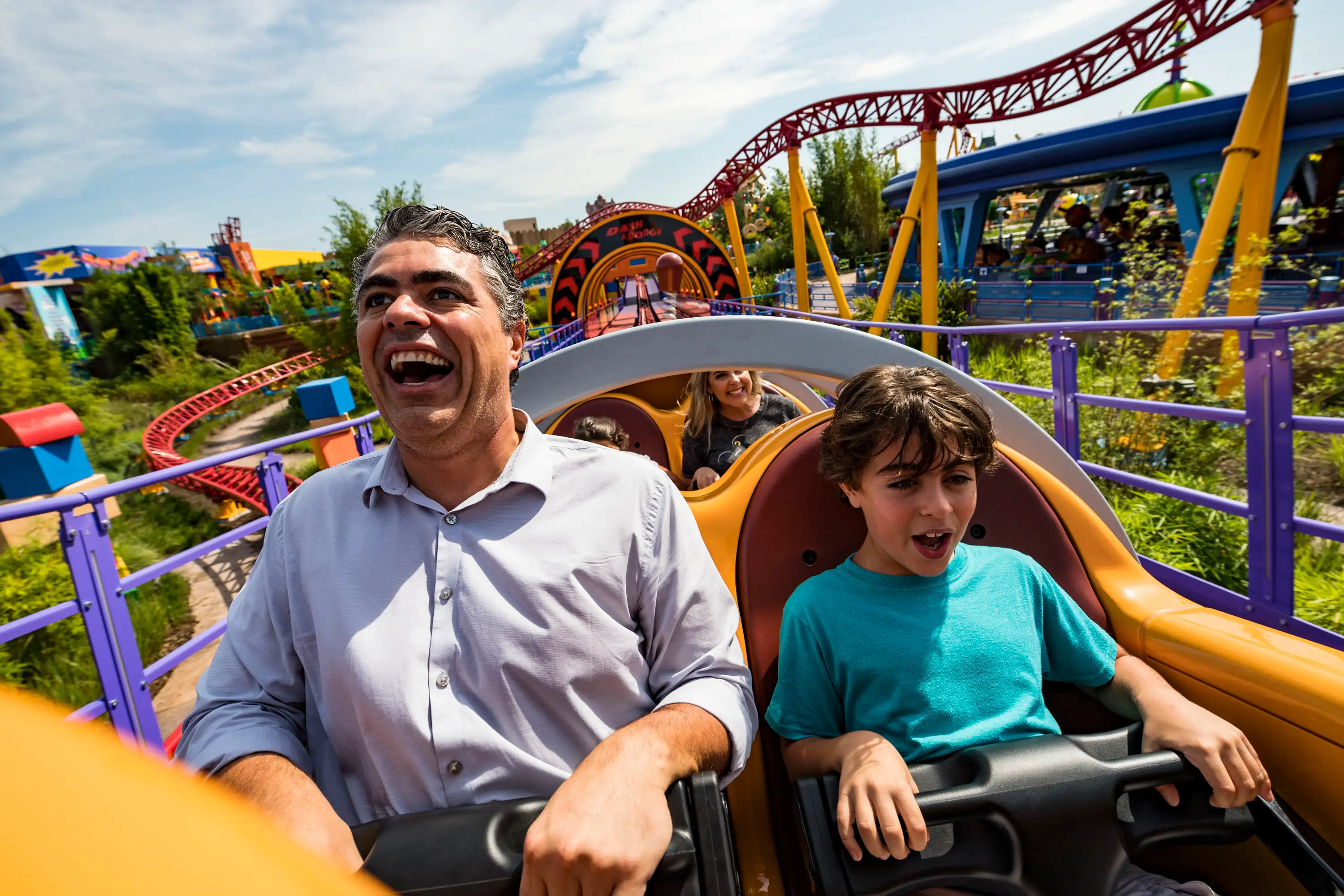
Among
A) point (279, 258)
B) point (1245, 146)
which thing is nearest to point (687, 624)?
point (1245, 146)

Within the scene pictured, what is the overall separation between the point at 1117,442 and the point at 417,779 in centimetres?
440

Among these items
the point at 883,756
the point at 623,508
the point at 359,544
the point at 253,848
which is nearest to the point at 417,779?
the point at 359,544

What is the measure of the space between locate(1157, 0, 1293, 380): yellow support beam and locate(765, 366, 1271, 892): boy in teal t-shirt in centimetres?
660

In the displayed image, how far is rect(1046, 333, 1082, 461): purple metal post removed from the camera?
3.30 m

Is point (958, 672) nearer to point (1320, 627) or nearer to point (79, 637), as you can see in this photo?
point (1320, 627)

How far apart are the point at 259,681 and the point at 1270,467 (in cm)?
324

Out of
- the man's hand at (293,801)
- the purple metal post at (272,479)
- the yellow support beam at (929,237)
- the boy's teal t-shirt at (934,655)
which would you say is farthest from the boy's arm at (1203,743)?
the yellow support beam at (929,237)

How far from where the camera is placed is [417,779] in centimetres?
111

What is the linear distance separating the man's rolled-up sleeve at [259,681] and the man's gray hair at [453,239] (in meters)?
0.60

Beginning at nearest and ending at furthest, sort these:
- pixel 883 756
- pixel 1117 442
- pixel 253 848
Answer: pixel 253 848 < pixel 883 756 < pixel 1117 442

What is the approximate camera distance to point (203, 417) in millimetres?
17359

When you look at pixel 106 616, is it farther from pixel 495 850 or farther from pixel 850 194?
pixel 850 194

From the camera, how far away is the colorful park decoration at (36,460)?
7.11 metres

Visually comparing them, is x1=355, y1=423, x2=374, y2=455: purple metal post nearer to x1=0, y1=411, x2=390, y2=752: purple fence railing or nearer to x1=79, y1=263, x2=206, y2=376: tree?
x1=0, y1=411, x2=390, y2=752: purple fence railing
